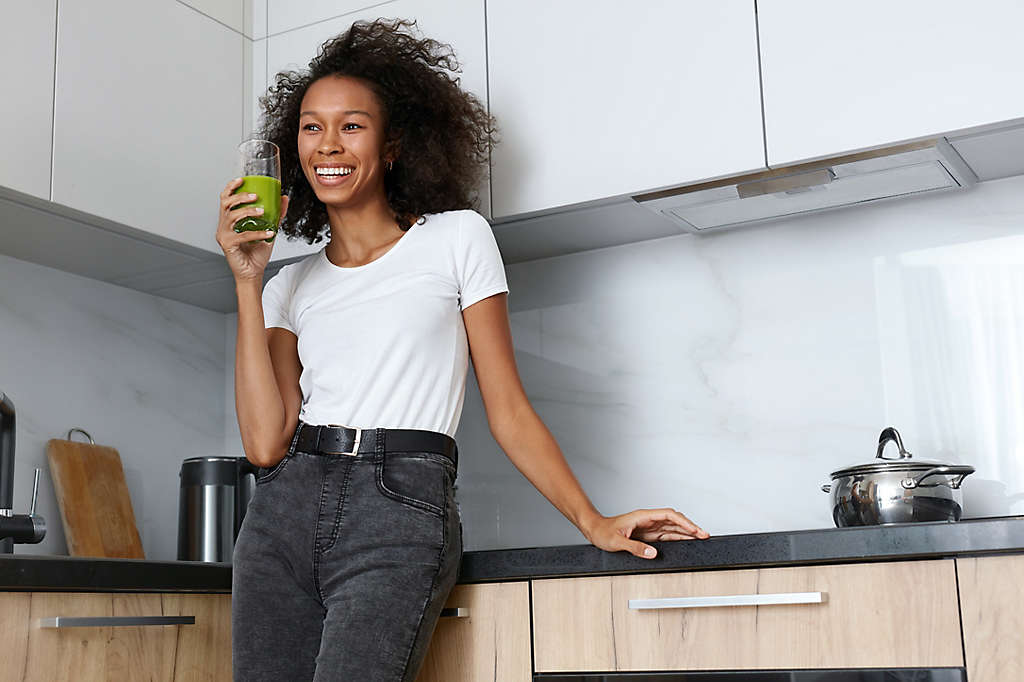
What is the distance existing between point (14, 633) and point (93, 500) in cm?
72

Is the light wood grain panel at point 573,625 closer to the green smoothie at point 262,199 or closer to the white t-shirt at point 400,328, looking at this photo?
the white t-shirt at point 400,328

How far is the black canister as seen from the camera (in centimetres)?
208

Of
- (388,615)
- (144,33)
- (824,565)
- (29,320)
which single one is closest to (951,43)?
(824,565)

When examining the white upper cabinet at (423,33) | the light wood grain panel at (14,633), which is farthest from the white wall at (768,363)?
the light wood grain panel at (14,633)

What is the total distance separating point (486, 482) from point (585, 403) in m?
0.26

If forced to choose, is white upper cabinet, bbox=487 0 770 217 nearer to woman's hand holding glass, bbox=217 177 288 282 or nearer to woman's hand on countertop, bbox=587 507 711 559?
woman's hand holding glass, bbox=217 177 288 282

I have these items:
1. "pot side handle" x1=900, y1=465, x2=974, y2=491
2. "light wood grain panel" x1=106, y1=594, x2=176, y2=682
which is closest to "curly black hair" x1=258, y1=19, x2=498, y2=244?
"light wood grain panel" x1=106, y1=594, x2=176, y2=682

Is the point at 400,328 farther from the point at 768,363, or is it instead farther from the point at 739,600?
the point at 768,363

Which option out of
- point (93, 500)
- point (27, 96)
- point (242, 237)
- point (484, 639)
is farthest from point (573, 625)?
point (27, 96)

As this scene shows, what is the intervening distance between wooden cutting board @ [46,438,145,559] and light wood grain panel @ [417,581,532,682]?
0.80 m

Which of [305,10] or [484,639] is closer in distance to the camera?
[484,639]

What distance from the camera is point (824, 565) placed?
134cm

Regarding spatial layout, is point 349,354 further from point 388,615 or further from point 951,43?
point 951,43

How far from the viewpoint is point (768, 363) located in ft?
6.63
